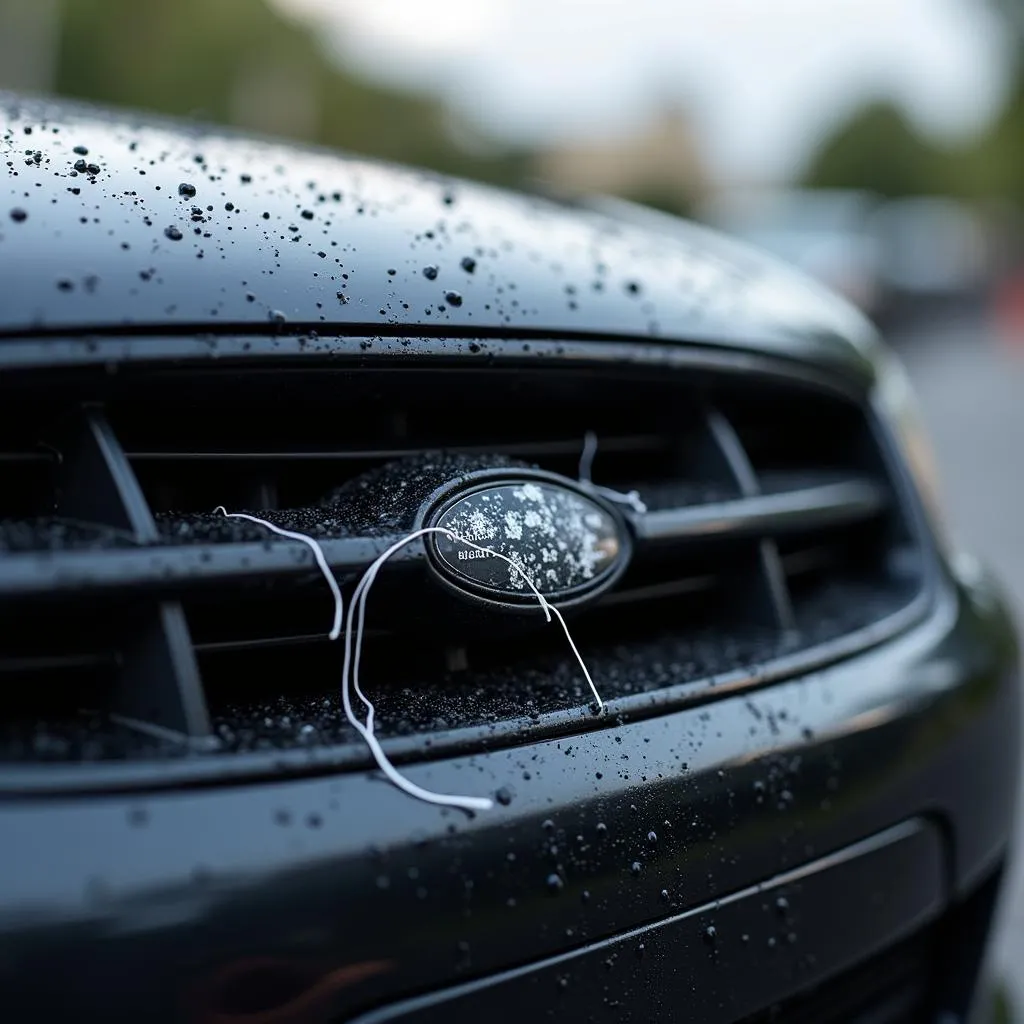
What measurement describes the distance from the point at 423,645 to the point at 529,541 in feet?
0.46

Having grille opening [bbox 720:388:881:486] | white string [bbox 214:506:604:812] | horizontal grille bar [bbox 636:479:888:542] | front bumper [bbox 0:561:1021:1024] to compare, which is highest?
grille opening [bbox 720:388:881:486]

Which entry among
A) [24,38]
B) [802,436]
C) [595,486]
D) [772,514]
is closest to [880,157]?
[24,38]

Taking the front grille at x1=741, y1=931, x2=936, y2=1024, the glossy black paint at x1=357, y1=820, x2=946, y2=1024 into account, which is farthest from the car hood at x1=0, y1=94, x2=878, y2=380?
the front grille at x1=741, y1=931, x2=936, y2=1024

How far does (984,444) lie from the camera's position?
8.73 m

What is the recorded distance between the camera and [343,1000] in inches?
38.5

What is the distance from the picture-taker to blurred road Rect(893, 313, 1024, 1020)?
275cm

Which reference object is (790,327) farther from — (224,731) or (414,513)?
(224,731)

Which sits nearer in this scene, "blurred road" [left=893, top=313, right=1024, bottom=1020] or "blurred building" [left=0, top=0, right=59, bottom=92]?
"blurred road" [left=893, top=313, right=1024, bottom=1020]

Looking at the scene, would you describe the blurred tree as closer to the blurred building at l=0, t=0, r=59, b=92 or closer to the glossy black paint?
the blurred building at l=0, t=0, r=59, b=92

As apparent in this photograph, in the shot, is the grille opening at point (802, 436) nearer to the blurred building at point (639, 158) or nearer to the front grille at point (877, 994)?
the front grille at point (877, 994)

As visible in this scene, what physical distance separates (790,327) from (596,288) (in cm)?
35

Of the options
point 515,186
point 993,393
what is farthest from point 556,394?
point 993,393

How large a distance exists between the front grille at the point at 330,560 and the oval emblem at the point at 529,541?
0.04 metres

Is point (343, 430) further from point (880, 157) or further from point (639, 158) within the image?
point (880, 157)
